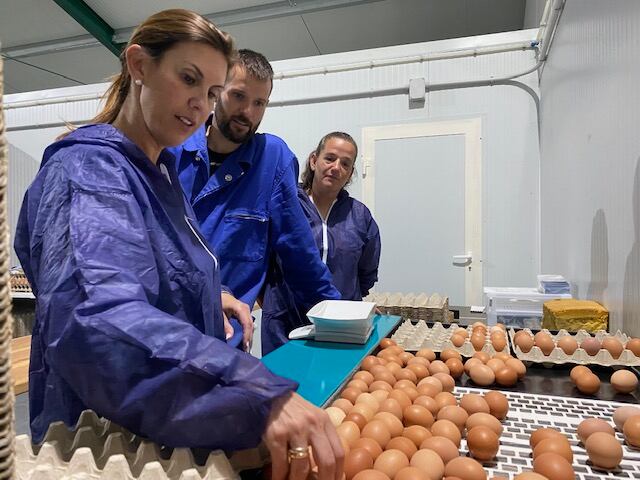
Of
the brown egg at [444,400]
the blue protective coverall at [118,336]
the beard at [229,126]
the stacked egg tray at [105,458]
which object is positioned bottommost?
the brown egg at [444,400]

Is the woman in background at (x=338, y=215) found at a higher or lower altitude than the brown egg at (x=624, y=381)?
higher

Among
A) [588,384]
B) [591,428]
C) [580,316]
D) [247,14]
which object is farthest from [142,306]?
[247,14]

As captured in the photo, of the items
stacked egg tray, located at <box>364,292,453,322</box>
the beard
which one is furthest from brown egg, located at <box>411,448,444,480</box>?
stacked egg tray, located at <box>364,292,453,322</box>

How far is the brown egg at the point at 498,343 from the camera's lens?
1337mm

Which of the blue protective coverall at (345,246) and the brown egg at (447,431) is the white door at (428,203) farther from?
the brown egg at (447,431)

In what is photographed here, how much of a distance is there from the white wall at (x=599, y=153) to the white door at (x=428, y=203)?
2.61ft

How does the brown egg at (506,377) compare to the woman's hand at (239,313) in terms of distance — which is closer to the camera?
the brown egg at (506,377)

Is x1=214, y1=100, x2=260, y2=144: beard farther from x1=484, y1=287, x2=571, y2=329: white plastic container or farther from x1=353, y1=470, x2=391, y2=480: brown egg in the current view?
x1=484, y1=287, x2=571, y2=329: white plastic container

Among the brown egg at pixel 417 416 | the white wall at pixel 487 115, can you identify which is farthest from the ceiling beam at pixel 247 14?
the brown egg at pixel 417 416

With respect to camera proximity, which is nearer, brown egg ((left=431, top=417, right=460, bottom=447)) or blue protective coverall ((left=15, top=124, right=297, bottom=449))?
blue protective coverall ((left=15, top=124, right=297, bottom=449))

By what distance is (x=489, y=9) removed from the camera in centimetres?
473

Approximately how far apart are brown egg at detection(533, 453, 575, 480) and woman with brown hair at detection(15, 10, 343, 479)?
346 millimetres

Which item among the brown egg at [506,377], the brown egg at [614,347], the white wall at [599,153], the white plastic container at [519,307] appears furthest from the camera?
the white plastic container at [519,307]

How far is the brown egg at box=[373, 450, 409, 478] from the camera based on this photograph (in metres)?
0.68
